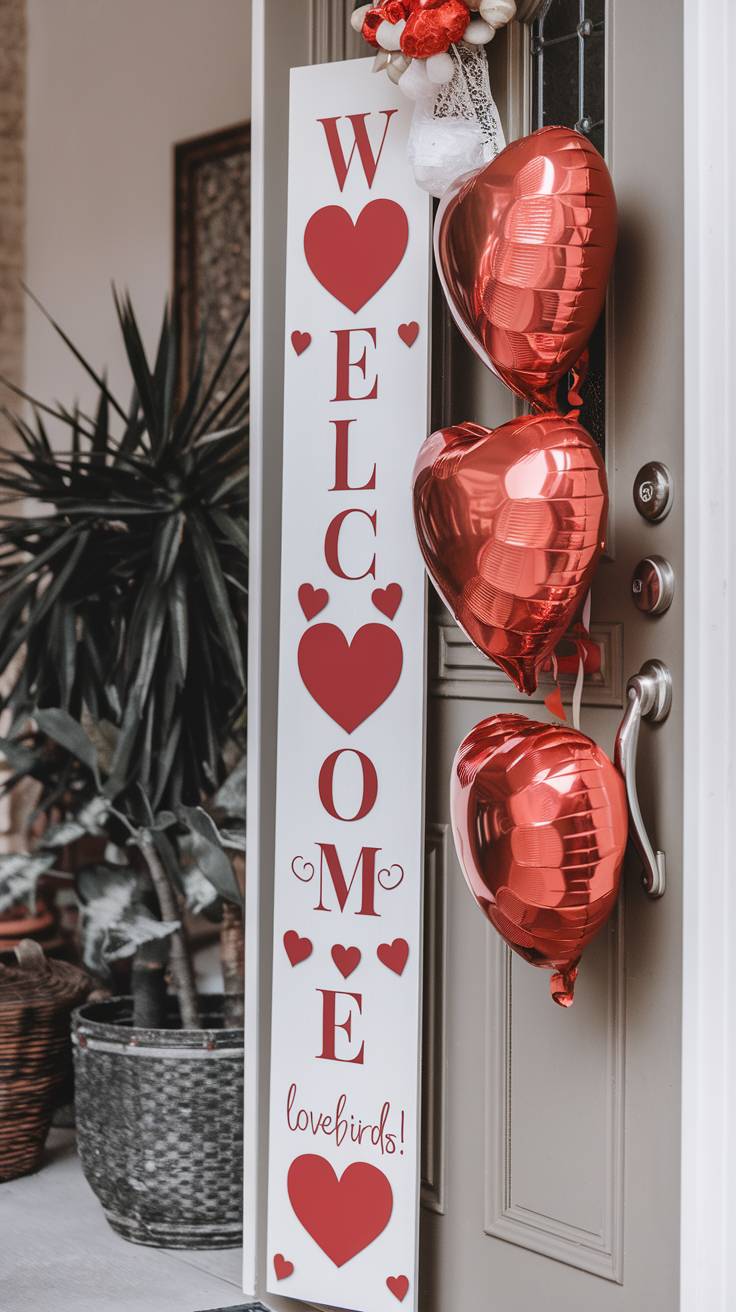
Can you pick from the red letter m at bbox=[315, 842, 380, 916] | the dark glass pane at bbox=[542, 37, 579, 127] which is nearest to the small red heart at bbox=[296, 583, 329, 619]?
the red letter m at bbox=[315, 842, 380, 916]

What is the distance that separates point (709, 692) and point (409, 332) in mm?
697

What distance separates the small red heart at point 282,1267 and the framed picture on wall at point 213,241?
8.18 feet

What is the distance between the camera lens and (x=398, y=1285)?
5.72 feet

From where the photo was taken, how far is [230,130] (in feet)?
12.1

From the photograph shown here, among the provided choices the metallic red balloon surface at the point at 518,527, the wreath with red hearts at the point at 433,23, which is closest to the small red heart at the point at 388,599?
the metallic red balloon surface at the point at 518,527


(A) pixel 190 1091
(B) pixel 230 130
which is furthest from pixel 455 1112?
(B) pixel 230 130

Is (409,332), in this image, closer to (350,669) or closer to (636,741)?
(350,669)

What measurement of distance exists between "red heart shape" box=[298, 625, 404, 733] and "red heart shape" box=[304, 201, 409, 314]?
1.58 feet

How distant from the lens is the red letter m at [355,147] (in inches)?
71.4

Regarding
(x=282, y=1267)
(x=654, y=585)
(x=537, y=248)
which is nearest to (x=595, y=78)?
(x=537, y=248)

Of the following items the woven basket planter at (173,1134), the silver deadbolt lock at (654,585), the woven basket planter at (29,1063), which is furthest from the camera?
the woven basket planter at (29,1063)

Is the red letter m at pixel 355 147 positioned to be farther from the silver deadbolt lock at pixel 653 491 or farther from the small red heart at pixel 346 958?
the small red heart at pixel 346 958

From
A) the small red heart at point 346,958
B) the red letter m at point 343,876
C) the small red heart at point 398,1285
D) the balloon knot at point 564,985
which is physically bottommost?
the small red heart at point 398,1285

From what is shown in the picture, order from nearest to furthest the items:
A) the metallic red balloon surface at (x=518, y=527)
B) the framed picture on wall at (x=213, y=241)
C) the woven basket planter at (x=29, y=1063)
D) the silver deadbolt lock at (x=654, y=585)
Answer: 1. the metallic red balloon surface at (x=518, y=527)
2. the silver deadbolt lock at (x=654, y=585)
3. the woven basket planter at (x=29, y=1063)
4. the framed picture on wall at (x=213, y=241)
